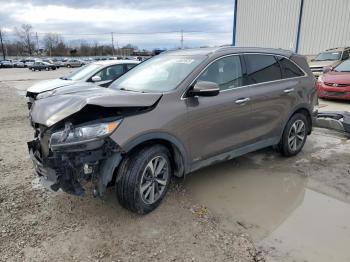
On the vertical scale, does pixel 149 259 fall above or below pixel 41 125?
below

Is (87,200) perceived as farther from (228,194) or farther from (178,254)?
(228,194)

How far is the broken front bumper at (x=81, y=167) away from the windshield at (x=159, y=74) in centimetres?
106

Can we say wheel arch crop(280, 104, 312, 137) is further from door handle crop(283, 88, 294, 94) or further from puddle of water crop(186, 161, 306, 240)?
puddle of water crop(186, 161, 306, 240)

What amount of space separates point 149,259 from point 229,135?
74.7 inches

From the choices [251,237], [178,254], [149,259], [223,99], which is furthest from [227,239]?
[223,99]

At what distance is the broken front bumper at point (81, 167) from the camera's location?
2.89 m

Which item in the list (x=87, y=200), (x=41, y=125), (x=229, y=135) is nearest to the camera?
(x=41, y=125)

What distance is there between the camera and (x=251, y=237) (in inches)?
118

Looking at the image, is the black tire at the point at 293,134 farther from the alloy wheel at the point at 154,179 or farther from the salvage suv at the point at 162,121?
the alloy wheel at the point at 154,179

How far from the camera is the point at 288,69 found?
489cm

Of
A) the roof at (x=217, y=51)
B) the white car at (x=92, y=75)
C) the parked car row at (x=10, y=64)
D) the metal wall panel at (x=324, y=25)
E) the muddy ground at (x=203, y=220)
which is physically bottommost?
the parked car row at (x=10, y=64)

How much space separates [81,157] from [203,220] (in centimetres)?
142

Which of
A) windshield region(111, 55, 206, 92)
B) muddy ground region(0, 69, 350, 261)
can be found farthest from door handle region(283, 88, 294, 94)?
windshield region(111, 55, 206, 92)

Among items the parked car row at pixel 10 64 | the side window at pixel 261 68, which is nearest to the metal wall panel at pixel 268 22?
the side window at pixel 261 68
